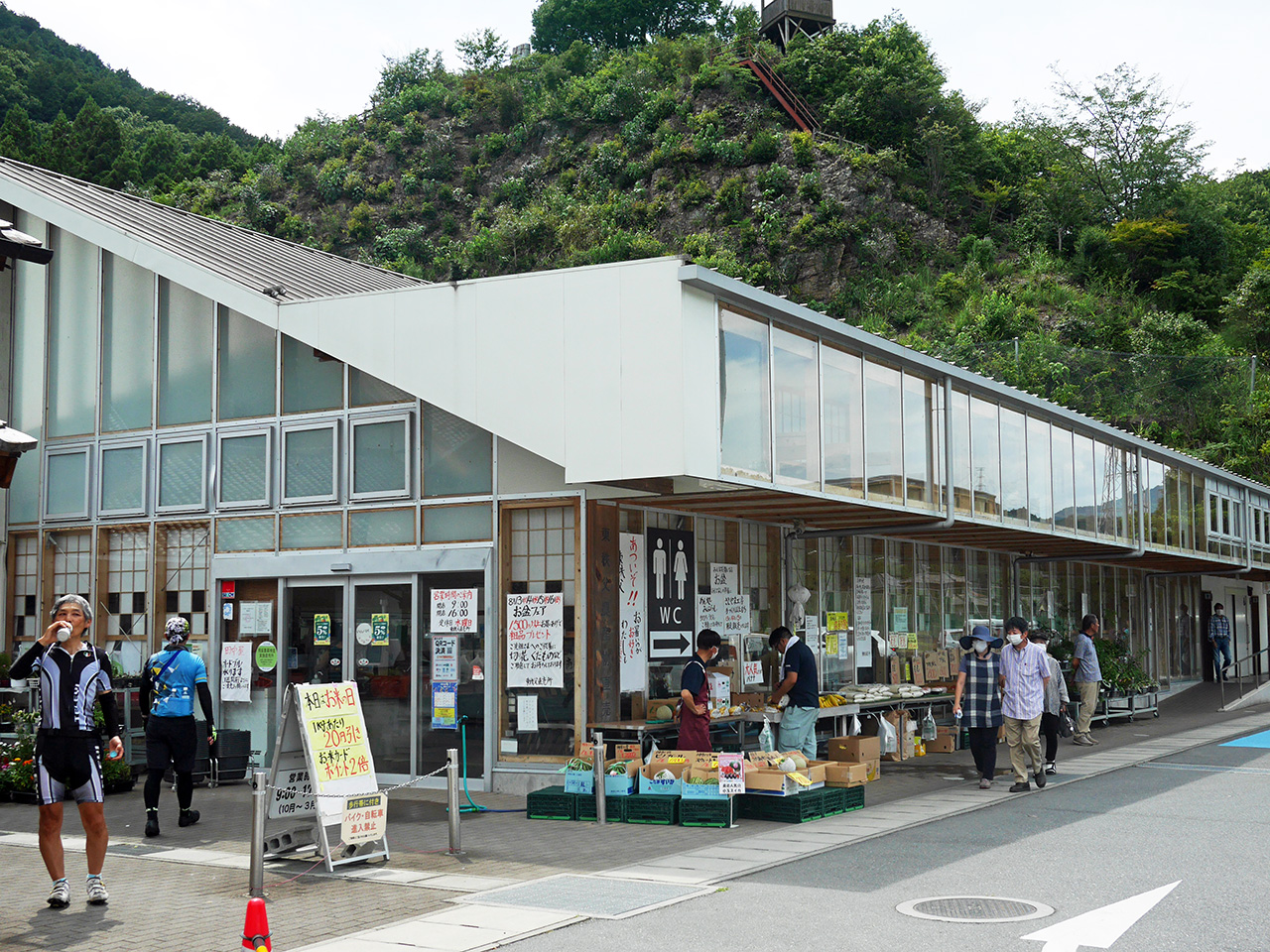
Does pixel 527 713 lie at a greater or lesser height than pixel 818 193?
lesser

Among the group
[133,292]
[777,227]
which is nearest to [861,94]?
[777,227]

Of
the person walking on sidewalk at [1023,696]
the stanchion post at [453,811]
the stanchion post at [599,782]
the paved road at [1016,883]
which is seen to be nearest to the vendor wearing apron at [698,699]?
the stanchion post at [599,782]

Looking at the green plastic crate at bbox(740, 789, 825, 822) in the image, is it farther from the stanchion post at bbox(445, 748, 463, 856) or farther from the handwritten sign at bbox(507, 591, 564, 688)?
the stanchion post at bbox(445, 748, 463, 856)

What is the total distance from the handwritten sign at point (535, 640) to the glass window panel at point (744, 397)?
274 centimetres

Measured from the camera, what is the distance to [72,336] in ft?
57.8

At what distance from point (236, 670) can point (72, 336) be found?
5.58 m

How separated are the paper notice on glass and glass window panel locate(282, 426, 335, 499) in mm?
3665

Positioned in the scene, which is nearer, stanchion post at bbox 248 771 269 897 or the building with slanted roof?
stanchion post at bbox 248 771 269 897

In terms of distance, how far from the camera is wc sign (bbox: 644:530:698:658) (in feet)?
45.7

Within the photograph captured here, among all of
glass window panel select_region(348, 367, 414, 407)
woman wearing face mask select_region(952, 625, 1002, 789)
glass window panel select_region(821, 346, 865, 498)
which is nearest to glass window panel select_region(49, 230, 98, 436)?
glass window panel select_region(348, 367, 414, 407)

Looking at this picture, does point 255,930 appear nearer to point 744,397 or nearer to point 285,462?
point 744,397

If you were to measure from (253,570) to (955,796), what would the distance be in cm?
862

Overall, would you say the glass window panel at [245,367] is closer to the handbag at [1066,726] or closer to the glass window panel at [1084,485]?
the handbag at [1066,726]

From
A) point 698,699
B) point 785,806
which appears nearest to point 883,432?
point 698,699
